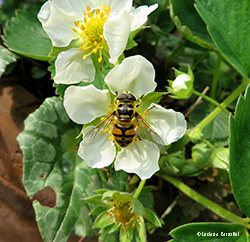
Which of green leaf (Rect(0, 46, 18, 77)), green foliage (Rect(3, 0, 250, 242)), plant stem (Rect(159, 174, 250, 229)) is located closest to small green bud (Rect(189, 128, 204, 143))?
green foliage (Rect(3, 0, 250, 242))

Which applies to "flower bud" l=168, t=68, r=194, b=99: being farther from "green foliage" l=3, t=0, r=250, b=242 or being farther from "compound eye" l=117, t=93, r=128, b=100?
"compound eye" l=117, t=93, r=128, b=100

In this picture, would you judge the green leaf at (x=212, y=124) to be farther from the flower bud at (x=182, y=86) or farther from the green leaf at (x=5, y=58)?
the green leaf at (x=5, y=58)

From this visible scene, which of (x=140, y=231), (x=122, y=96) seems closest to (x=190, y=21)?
(x=122, y=96)

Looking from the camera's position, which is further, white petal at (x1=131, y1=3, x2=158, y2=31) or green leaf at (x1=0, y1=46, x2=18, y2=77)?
green leaf at (x1=0, y1=46, x2=18, y2=77)

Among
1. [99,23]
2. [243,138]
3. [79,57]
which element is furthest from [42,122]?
[243,138]

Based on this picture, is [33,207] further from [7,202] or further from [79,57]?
[79,57]

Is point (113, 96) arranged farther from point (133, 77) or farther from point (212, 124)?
point (212, 124)
